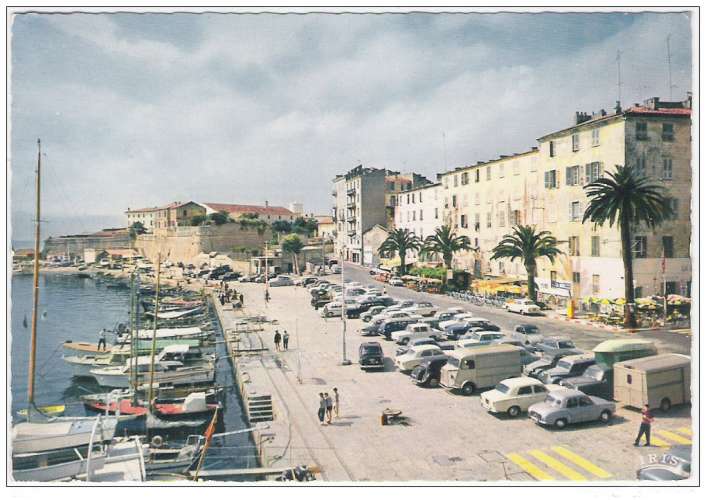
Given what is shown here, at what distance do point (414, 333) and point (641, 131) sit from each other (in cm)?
1588

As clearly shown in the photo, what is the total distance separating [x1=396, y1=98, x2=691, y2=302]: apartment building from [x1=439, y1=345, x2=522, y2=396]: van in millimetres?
7342

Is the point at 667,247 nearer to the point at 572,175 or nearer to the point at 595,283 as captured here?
the point at 595,283

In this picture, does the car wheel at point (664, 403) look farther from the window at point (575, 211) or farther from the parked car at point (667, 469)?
the window at point (575, 211)

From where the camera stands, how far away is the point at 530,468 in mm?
12414

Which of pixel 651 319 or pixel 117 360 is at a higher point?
pixel 651 319

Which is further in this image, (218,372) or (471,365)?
(218,372)

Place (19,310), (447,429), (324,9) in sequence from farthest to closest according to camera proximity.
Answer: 1. (19,310)
2. (447,429)
3. (324,9)

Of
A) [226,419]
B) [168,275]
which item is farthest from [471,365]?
[168,275]

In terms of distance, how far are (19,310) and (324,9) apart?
167ft

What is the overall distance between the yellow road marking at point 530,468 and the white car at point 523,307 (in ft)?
68.3

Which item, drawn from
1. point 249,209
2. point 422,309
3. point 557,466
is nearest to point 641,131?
point 422,309

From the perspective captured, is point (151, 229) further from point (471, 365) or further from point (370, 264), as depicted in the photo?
point (471, 365)

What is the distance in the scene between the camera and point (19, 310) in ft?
169
